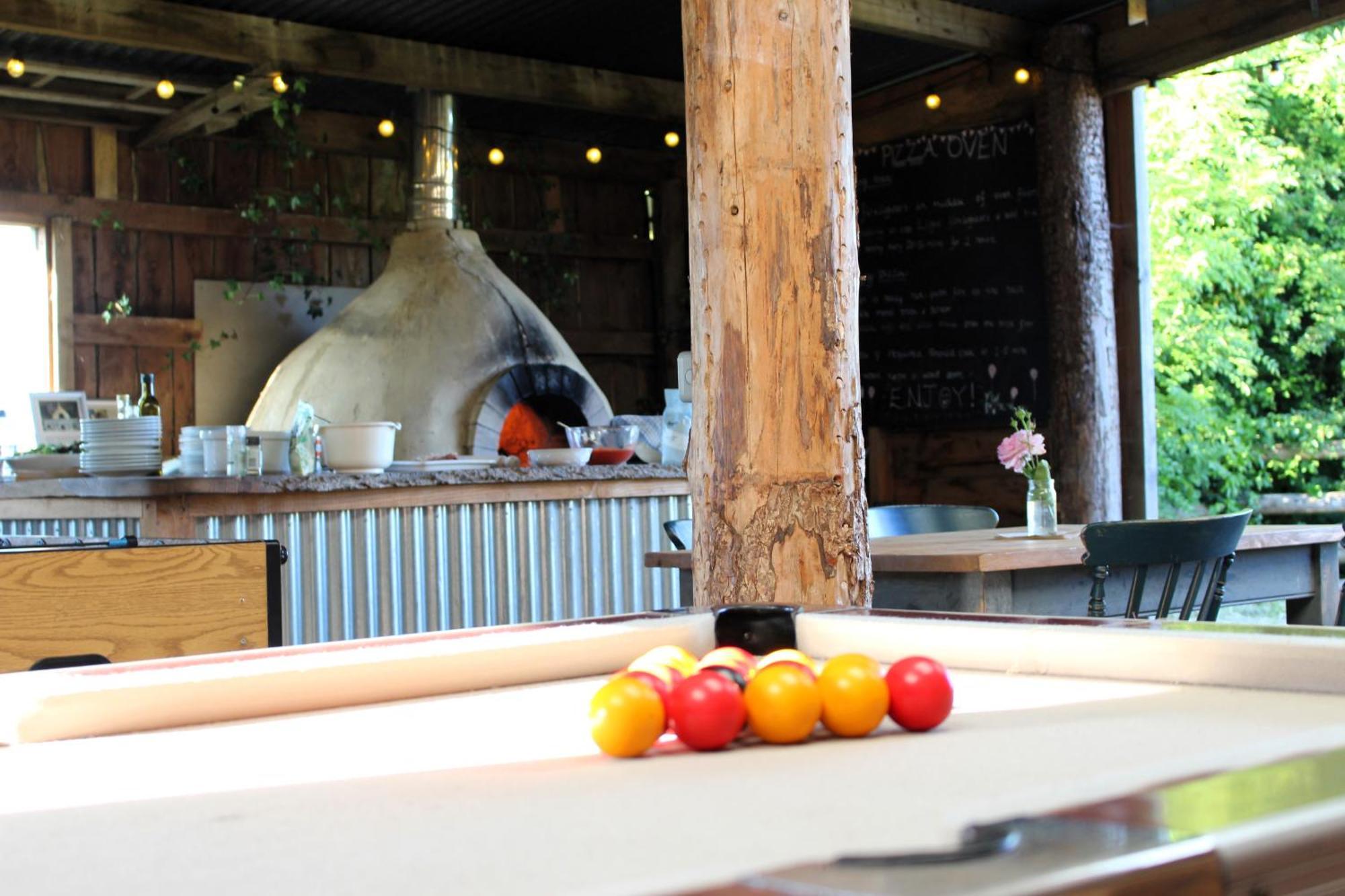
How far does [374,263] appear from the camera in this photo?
9141 millimetres

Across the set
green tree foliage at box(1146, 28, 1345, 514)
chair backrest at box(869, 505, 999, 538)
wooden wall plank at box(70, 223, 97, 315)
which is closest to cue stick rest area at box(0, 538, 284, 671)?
chair backrest at box(869, 505, 999, 538)

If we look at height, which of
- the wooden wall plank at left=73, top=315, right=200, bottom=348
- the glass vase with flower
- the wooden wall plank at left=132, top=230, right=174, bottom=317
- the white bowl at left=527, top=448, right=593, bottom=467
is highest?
the wooden wall plank at left=132, top=230, right=174, bottom=317

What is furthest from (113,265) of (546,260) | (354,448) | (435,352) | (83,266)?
(354,448)

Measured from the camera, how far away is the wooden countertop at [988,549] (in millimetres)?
3182

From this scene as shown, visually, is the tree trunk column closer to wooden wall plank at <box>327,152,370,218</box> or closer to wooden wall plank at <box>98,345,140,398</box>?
wooden wall plank at <box>327,152,370,218</box>

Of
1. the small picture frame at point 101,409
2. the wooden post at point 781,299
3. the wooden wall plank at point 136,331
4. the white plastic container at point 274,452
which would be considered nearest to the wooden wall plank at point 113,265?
the wooden wall plank at point 136,331

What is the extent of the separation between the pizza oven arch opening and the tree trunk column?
8.04 ft

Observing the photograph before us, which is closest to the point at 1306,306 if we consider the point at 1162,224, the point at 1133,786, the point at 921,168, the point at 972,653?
the point at 1162,224

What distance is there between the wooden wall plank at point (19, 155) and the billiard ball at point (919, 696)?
790 cm

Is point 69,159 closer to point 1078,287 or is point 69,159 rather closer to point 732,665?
point 1078,287

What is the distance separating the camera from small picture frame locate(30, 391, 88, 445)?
712 cm

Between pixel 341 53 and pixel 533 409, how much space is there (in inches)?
85.2

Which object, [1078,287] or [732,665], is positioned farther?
[1078,287]

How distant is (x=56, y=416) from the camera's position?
23.6 ft
